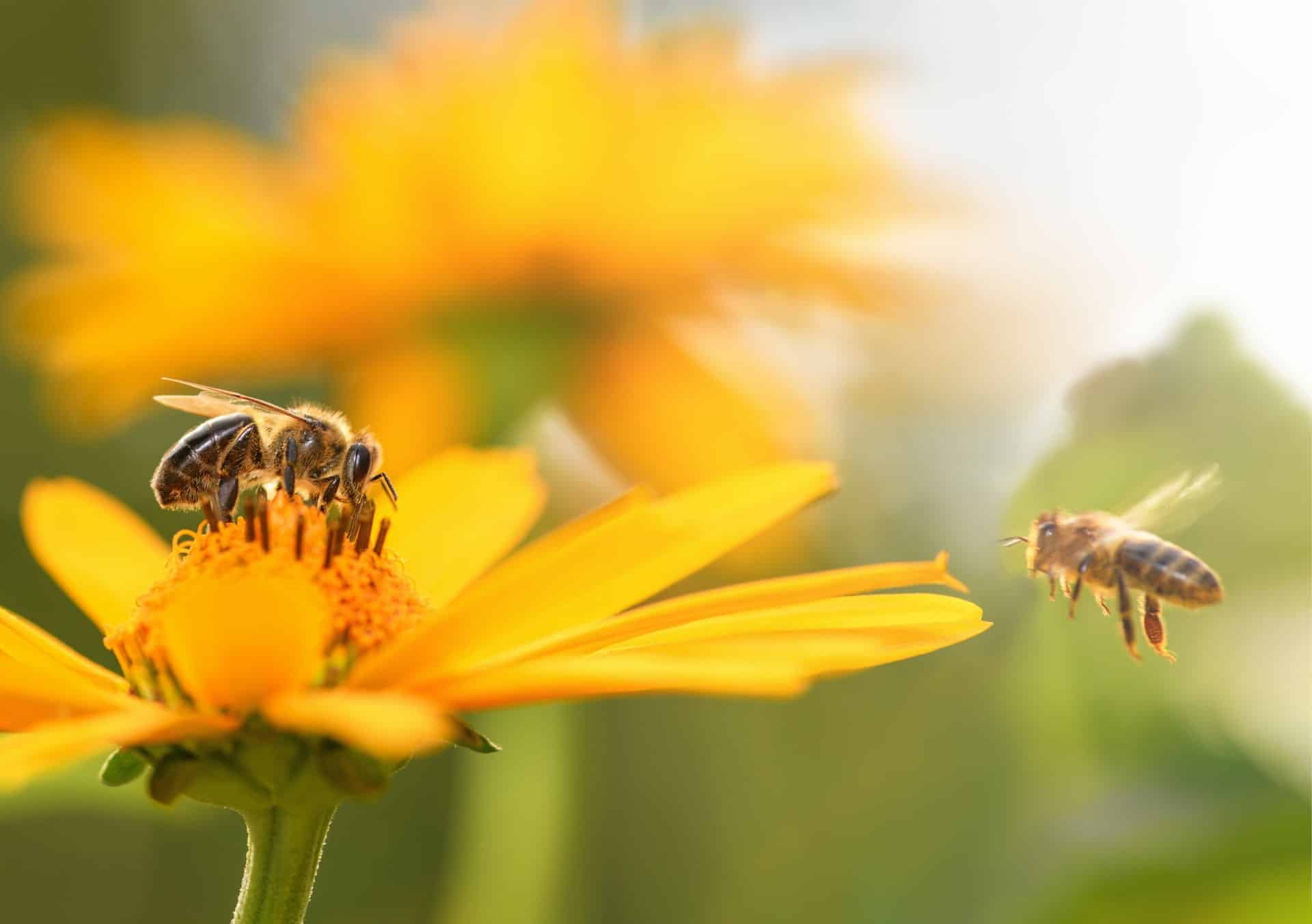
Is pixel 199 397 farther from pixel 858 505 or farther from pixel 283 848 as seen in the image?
pixel 858 505

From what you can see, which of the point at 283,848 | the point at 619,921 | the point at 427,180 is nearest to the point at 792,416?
the point at 427,180

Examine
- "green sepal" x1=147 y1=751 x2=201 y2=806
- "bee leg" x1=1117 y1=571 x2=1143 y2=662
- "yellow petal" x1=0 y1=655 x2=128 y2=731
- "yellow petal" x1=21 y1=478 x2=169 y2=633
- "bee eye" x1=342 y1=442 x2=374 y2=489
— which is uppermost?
"bee eye" x1=342 y1=442 x2=374 y2=489

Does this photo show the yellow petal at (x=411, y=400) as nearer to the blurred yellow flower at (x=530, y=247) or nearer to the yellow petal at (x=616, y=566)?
the blurred yellow flower at (x=530, y=247)

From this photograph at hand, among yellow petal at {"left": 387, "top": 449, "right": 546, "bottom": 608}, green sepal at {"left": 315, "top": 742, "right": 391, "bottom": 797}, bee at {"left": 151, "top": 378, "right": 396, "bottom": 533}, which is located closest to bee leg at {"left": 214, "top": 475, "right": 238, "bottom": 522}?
bee at {"left": 151, "top": 378, "right": 396, "bottom": 533}

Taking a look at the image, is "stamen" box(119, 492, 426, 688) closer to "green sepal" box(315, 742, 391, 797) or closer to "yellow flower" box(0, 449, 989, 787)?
"yellow flower" box(0, 449, 989, 787)

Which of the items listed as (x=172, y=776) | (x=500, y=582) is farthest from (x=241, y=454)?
(x=172, y=776)

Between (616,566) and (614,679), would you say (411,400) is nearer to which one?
(616,566)
